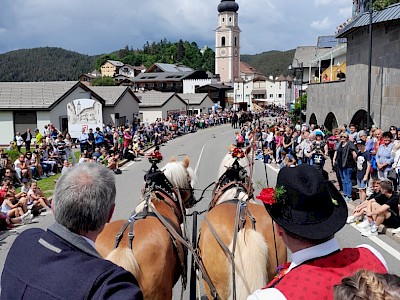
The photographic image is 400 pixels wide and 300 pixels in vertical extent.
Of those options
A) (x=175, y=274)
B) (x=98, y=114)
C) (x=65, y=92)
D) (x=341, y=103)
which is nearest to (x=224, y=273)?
(x=175, y=274)

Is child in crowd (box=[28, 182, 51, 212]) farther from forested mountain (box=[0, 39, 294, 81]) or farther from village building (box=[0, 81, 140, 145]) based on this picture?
forested mountain (box=[0, 39, 294, 81])

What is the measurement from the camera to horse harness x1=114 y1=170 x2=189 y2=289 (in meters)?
4.16

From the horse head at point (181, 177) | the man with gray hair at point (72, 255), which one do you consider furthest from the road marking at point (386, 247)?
the man with gray hair at point (72, 255)

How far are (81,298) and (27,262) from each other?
0.32 m

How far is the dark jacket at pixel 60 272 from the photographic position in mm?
1646

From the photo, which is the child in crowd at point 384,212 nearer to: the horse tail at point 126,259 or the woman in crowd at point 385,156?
the woman in crowd at point 385,156

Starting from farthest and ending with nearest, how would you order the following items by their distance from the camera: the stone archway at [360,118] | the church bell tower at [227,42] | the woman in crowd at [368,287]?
1. the church bell tower at [227,42]
2. the stone archway at [360,118]
3. the woman in crowd at [368,287]

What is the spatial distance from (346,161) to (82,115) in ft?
69.9

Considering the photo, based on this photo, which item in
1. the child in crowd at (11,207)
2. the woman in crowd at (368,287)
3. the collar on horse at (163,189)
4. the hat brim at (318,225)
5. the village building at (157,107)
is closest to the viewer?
the woman in crowd at (368,287)

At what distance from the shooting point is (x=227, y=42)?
4717 inches

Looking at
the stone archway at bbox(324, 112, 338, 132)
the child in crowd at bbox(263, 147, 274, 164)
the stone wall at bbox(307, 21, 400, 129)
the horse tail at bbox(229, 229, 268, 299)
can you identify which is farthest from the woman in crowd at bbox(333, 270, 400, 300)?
the stone archway at bbox(324, 112, 338, 132)

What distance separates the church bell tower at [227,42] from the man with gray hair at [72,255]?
11519cm

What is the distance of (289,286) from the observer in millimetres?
1889

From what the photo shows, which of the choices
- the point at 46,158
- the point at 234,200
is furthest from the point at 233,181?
the point at 46,158
